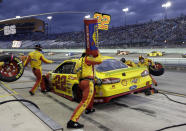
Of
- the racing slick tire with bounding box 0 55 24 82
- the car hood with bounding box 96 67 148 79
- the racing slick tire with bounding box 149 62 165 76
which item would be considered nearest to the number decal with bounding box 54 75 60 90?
the racing slick tire with bounding box 0 55 24 82

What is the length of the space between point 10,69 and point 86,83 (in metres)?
3.04

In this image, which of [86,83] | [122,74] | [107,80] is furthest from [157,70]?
[86,83]

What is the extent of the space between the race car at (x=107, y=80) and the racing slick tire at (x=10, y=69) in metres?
1.31

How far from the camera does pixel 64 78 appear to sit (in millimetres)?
6023

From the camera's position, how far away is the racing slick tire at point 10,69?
18.6 feet

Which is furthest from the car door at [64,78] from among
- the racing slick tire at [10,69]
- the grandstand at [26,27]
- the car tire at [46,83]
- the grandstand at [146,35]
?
the grandstand at [26,27]

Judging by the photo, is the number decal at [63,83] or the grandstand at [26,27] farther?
the grandstand at [26,27]

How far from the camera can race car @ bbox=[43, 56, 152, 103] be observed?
4.76m

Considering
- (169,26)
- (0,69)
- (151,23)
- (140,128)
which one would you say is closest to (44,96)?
(0,69)

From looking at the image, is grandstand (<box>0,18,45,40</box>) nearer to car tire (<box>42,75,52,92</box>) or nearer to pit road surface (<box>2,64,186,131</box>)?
car tire (<box>42,75,52,92</box>)

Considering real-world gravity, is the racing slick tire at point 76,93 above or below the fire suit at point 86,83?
below

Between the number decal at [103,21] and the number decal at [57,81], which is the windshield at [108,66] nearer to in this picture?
the number decal at [57,81]

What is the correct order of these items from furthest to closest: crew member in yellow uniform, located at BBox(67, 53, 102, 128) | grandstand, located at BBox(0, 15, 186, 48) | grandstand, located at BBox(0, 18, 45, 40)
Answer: grandstand, located at BBox(0, 18, 45, 40)
grandstand, located at BBox(0, 15, 186, 48)
crew member in yellow uniform, located at BBox(67, 53, 102, 128)

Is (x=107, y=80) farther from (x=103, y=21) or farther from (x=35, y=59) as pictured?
(x=103, y=21)
